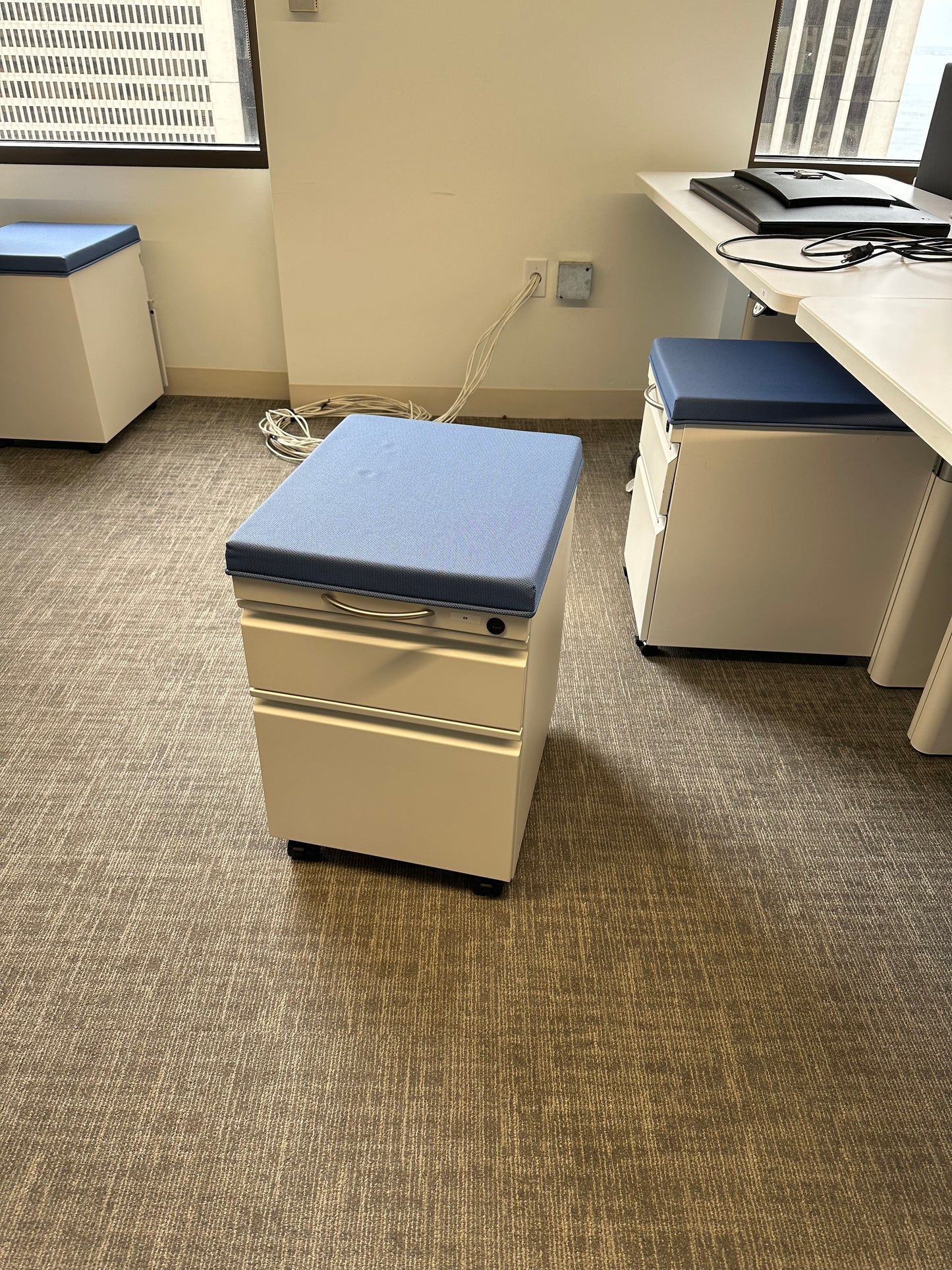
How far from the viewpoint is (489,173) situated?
7.91 ft

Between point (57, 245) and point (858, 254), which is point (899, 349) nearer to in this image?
point (858, 254)

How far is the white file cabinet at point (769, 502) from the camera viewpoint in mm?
1509

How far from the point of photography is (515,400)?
2725 millimetres

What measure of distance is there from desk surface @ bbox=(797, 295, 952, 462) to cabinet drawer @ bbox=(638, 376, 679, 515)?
0.34 metres

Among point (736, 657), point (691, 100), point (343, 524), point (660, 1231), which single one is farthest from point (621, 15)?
point (660, 1231)

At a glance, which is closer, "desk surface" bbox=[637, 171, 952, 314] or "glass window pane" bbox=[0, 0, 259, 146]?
"desk surface" bbox=[637, 171, 952, 314]

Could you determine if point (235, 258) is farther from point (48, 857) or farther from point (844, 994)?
point (844, 994)

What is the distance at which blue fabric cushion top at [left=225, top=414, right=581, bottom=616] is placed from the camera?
99 centimetres

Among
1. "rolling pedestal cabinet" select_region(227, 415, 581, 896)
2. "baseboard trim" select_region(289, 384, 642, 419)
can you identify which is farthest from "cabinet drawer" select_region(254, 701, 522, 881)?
"baseboard trim" select_region(289, 384, 642, 419)

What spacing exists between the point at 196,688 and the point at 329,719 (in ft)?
1.96

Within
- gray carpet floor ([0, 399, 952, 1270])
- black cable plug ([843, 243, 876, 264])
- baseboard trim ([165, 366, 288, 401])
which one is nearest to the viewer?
gray carpet floor ([0, 399, 952, 1270])

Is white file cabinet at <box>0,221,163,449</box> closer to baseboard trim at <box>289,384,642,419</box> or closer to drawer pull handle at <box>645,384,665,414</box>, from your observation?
baseboard trim at <box>289,384,642,419</box>

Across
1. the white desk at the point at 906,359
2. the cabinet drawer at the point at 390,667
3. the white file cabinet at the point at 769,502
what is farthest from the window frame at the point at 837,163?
the cabinet drawer at the point at 390,667

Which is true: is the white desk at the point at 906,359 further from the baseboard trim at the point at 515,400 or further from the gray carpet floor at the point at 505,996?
the baseboard trim at the point at 515,400
